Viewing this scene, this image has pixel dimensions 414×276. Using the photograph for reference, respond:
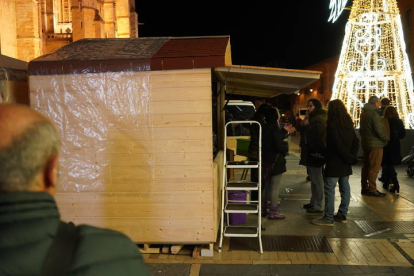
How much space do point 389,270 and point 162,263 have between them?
2946 millimetres

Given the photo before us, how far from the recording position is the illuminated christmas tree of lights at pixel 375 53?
44.7 feet

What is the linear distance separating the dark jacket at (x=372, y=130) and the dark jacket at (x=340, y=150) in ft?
6.74

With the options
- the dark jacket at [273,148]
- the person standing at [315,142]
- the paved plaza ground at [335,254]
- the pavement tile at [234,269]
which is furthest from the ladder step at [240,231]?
the person standing at [315,142]

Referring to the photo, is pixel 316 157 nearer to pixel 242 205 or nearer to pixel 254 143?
pixel 254 143

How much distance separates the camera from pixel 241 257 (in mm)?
5332

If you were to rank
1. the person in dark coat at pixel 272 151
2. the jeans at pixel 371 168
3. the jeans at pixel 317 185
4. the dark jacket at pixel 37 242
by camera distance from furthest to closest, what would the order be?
the jeans at pixel 371 168 < the jeans at pixel 317 185 < the person in dark coat at pixel 272 151 < the dark jacket at pixel 37 242

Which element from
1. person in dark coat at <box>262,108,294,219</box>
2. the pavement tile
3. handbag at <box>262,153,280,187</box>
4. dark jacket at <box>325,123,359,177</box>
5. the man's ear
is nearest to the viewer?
the man's ear

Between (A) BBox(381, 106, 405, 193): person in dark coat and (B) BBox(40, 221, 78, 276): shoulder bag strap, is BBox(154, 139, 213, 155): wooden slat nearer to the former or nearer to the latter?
(B) BBox(40, 221, 78, 276): shoulder bag strap

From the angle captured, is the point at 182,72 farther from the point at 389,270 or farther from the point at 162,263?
the point at 389,270

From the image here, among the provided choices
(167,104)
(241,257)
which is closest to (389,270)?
(241,257)

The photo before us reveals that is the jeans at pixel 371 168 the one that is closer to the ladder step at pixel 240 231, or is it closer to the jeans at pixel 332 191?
the jeans at pixel 332 191

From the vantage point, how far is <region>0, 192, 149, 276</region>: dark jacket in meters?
1.19

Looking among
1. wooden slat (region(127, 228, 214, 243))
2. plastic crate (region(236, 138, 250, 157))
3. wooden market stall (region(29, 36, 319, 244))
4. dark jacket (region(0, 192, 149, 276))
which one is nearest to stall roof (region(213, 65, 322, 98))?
wooden market stall (region(29, 36, 319, 244))

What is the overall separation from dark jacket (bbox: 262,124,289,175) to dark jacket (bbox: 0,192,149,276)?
5.47 metres
